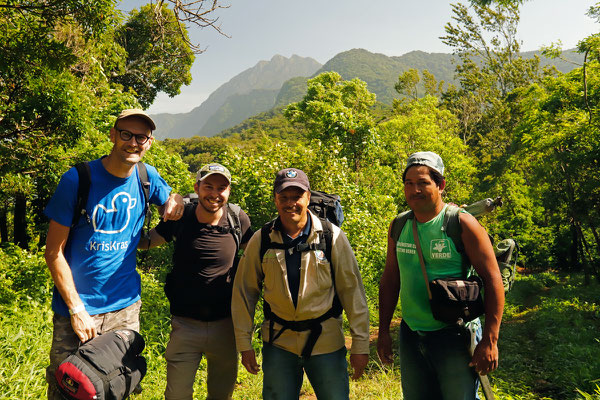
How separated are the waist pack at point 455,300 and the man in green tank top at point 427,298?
0.07m

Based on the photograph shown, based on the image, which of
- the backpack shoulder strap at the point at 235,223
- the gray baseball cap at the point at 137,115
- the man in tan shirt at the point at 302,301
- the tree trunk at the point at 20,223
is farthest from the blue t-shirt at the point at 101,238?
the tree trunk at the point at 20,223

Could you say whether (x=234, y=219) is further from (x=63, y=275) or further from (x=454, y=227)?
(x=454, y=227)

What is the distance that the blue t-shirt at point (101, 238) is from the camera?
2.17 meters

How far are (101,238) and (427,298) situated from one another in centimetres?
210

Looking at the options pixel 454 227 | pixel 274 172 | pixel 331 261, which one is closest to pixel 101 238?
pixel 331 261

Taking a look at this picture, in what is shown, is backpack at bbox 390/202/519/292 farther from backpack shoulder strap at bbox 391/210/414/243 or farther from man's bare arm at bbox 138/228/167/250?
man's bare arm at bbox 138/228/167/250

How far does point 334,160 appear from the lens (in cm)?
725

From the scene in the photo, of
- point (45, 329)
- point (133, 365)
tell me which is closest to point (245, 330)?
point (133, 365)

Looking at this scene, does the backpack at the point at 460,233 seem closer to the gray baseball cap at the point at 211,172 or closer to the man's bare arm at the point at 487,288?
the man's bare arm at the point at 487,288

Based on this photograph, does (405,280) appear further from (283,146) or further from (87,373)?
(283,146)

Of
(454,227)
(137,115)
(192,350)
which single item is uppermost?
(137,115)

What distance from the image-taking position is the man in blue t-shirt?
2137 millimetres

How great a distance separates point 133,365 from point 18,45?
4667 millimetres

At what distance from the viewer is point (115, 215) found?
2.33 m
